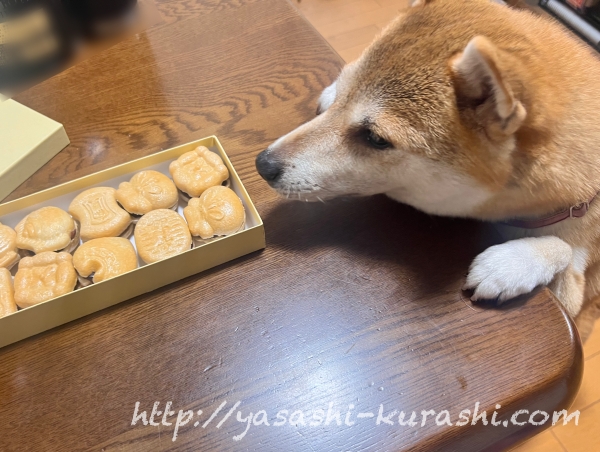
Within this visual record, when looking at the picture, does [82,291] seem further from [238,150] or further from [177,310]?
[238,150]

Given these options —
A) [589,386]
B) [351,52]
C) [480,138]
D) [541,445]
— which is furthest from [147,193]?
[351,52]

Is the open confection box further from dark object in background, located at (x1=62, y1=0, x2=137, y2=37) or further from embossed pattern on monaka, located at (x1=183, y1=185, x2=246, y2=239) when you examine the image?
dark object in background, located at (x1=62, y1=0, x2=137, y2=37)

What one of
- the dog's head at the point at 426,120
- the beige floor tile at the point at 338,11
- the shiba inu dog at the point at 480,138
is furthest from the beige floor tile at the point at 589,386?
the beige floor tile at the point at 338,11

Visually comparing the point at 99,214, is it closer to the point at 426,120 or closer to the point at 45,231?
the point at 45,231

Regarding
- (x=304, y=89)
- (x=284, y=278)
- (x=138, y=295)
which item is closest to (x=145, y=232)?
(x=138, y=295)

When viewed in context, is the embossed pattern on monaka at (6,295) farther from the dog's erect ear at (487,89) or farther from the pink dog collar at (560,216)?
the pink dog collar at (560,216)

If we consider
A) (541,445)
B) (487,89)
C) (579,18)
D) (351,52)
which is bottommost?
(541,445)
